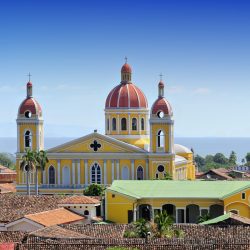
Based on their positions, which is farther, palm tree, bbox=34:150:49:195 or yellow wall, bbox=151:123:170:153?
yellow wall, bbox=151:123:170:153

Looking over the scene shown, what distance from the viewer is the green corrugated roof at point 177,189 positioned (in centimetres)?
6295

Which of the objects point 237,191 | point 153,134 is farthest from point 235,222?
point 153,134

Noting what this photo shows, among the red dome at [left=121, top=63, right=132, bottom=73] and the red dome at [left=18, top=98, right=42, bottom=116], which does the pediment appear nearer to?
the red dome at [left=18, top=98, right=42, bottom=116]

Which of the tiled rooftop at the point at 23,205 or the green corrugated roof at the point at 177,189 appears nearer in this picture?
the tiled rooftop at the point at 23,205

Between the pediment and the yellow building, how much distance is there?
1667cm

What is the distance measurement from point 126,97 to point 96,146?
5.73 m

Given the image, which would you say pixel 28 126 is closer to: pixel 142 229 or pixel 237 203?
pixel 237 203

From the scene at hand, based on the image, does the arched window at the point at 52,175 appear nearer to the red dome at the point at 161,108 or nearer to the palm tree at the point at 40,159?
the palm tree at the point at 40,159

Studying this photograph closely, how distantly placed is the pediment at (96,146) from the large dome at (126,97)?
4385 millimetres

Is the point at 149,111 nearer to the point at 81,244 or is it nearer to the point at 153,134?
the point at 153,134

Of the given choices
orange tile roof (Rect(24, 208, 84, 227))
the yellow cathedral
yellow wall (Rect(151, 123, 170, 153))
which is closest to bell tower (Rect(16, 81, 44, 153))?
the yellow cathedral

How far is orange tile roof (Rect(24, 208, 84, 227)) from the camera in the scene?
53281mm

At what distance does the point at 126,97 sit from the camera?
85000 mm

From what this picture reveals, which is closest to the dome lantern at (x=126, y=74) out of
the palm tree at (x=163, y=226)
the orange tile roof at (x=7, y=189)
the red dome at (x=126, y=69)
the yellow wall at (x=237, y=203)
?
the red dome at (x=126, y=69)
